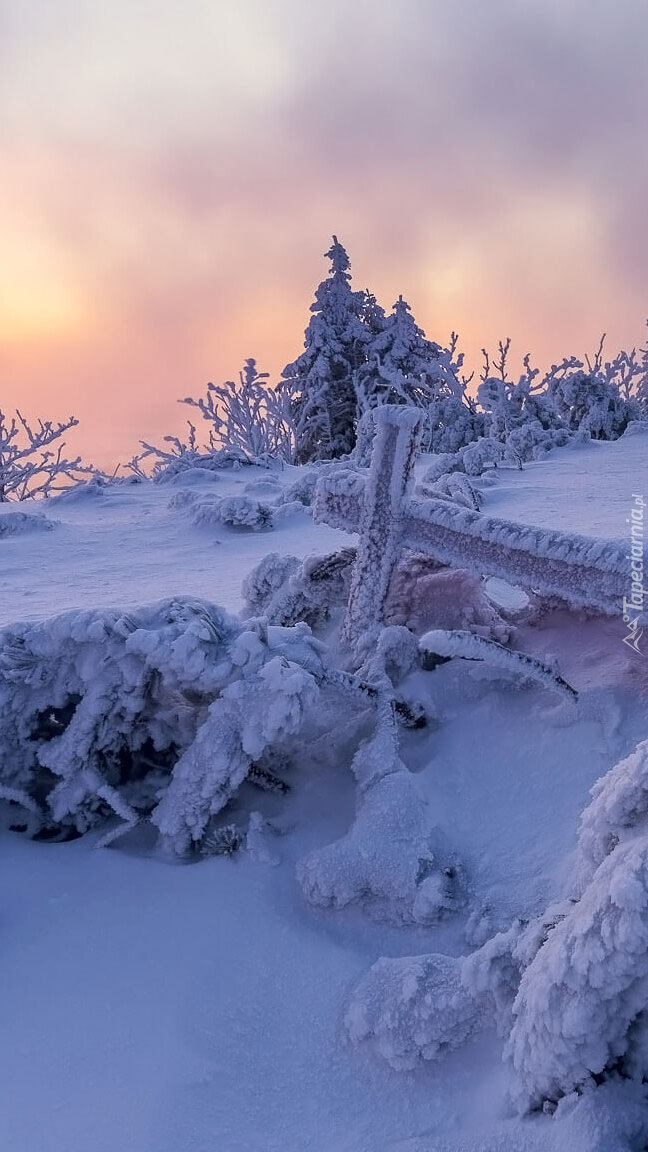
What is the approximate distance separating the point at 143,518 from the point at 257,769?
4527 mm

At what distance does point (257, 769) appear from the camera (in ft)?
7.27

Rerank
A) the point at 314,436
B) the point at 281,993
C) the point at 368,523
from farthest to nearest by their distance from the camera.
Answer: the point at 314,436 → the point at 368,523 → the point at 281,993

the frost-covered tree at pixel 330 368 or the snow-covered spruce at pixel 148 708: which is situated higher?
the frost-covered tree at pixel 330 368

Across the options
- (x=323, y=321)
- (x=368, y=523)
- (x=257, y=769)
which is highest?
(x=323, y=321)

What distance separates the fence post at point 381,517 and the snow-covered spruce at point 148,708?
0.43m

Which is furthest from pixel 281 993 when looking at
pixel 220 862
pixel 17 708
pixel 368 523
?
pixel 368 523

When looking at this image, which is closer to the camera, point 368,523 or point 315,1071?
point 315,1071

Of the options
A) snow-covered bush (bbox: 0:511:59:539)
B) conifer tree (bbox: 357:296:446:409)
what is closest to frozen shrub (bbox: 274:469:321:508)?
snow-covered bush (bbox: 0:511:59:539)

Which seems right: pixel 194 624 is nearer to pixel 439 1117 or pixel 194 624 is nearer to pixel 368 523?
pixel 368 523

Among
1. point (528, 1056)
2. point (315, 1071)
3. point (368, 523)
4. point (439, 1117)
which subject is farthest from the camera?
point (368, 523)

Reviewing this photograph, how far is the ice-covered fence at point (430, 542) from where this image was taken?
7.14 feet

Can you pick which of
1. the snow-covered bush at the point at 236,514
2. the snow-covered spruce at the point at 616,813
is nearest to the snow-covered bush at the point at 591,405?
the snow-covered bush at the point at 236,514

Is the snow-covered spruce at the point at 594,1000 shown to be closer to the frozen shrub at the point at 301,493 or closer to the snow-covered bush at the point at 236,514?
the snow-covered bush at the point at 236,514

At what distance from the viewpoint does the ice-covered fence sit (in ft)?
7.14
